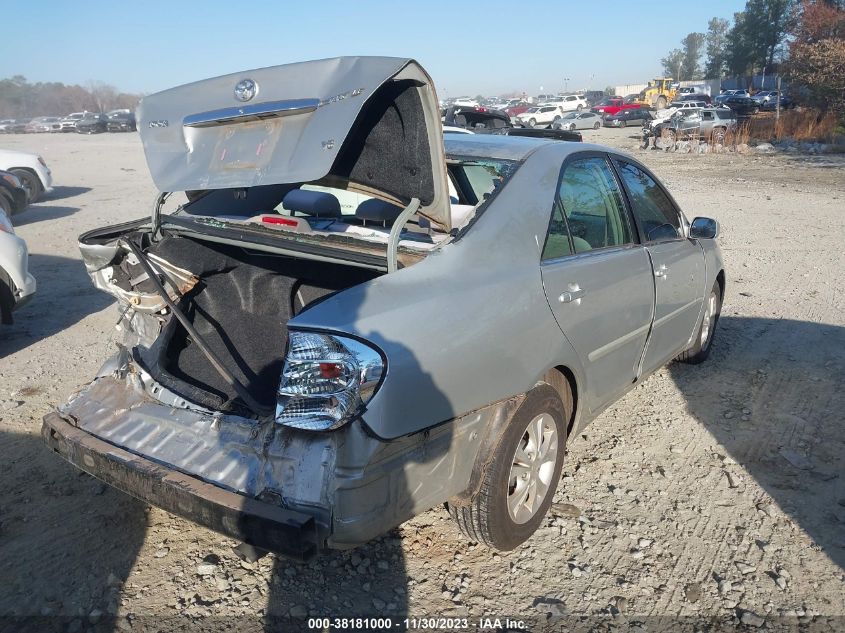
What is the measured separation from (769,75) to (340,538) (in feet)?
248

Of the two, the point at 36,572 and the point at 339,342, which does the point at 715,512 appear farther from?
the point at 36,572

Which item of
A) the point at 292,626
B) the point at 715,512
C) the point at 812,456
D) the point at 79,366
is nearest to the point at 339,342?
the point at 292,626

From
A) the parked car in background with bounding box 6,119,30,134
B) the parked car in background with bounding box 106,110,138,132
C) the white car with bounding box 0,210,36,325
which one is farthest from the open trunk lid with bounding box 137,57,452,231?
the parked car in background with bounding box 6,119,30,134

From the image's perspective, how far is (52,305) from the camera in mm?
7000

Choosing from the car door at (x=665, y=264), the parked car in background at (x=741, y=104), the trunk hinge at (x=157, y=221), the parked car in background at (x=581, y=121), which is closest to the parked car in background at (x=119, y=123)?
the parked car in background at (x=581, y=121)

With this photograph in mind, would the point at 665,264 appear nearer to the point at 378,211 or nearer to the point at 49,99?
the point at 378,211

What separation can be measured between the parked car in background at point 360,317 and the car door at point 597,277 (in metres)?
0.02

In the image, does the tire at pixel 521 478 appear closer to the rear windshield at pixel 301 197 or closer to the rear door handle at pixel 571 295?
the rear door handle at pixel 571 295

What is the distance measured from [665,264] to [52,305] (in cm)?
603

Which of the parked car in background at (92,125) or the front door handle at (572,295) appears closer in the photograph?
the front door handle at (572,295)

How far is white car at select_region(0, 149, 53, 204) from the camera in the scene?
13.9 metres

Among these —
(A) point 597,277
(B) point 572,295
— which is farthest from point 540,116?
(B) point 572,295

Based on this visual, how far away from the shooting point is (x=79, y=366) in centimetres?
530

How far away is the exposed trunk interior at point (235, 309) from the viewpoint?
3.32 metres
